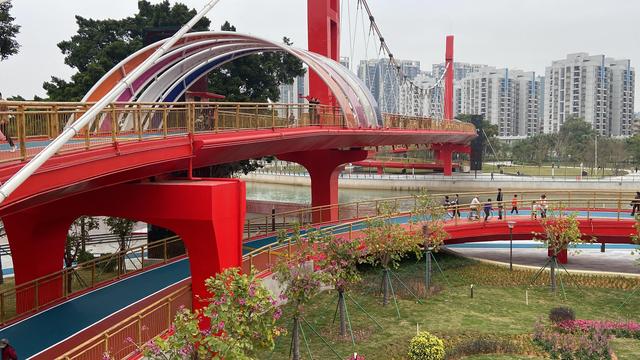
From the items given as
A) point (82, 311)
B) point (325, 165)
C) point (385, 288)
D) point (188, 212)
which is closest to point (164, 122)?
point (188, 212)

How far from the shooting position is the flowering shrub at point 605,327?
15.9 m

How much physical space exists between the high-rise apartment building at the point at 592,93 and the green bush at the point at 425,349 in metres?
142

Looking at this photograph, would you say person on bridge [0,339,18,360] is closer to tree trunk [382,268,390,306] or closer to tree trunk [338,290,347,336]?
tree trunk [338,290,347,336]

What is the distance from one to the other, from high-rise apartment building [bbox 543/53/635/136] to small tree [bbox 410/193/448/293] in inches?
5242

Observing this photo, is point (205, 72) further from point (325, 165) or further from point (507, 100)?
point (507, 100)

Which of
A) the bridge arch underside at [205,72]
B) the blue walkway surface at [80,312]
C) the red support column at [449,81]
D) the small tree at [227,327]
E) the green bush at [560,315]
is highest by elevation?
the red support column at [449,81]

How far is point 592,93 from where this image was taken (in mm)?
144375

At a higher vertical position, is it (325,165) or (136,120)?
(136,120)

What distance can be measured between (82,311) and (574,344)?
498 inches

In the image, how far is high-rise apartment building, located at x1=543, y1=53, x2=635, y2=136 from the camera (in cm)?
14400

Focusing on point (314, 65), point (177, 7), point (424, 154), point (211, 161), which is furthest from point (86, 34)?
point (424, 154)

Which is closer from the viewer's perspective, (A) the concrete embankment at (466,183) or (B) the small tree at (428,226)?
(B) the small tree at (428,226)

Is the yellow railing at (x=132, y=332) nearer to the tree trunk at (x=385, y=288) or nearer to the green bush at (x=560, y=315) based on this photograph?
the tree trunk at (x=385, y=288)

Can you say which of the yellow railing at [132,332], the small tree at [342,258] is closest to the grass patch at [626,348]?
the small tree at [342,258]
